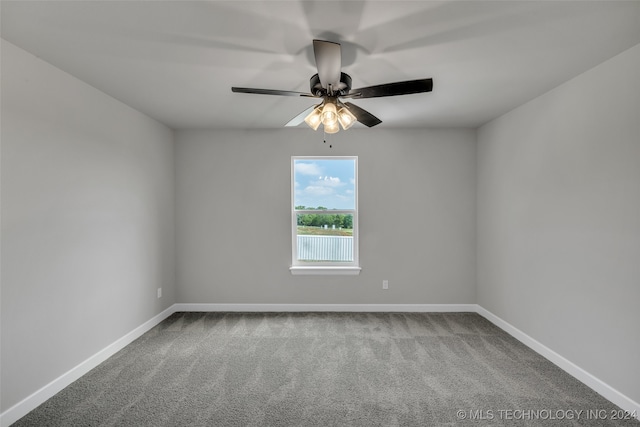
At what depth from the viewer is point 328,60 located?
66.0 inches

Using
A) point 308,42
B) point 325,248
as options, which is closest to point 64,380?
point 325,248

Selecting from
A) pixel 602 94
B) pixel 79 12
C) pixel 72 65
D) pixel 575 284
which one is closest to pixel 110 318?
pixel 72 65

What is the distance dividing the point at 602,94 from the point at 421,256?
2.40 m

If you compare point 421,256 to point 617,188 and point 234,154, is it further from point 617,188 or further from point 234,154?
point 234,154

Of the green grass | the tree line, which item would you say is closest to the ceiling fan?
the tree line

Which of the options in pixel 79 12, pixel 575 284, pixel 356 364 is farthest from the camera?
pixel 356 364

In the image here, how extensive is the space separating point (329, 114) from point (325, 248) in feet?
7.48

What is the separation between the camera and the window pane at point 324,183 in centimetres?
404

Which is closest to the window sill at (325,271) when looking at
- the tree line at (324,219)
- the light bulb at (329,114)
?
the tree line at (324,219)

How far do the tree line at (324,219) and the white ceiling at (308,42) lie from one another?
1.67 m

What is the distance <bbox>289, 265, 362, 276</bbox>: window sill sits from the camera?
3939 millimetres

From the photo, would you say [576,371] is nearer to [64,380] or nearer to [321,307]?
[321,307]

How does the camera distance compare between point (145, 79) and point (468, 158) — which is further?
point (468, 158)

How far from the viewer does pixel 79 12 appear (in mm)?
1621
